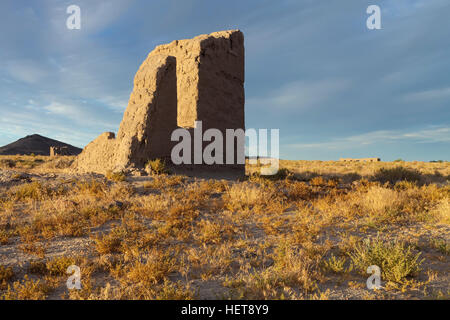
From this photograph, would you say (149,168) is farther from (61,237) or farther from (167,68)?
(61,237)

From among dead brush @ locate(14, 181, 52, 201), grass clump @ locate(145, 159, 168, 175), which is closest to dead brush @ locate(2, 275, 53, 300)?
dead brush @ locate(14, 181, 52, 201)

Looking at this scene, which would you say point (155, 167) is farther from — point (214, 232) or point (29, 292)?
point (29, 292)

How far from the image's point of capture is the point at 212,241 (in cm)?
495

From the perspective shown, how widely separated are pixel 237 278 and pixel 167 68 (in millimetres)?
8645

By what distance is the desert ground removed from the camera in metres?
3.40

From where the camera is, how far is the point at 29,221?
5836 mm

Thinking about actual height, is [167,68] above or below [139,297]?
above

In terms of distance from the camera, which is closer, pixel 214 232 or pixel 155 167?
pixel 214 232

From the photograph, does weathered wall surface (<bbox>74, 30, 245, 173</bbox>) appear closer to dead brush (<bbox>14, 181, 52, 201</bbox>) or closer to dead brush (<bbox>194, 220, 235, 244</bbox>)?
dead brush (<bbox>14, 181, 52, 201</bbox>)

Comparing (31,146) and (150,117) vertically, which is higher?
(31,146)

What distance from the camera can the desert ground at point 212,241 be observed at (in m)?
3.40

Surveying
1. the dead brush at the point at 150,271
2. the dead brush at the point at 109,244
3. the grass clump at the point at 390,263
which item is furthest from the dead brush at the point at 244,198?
the grass clump at the point at 390,263

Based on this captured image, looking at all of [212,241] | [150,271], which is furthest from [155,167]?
[150,271]

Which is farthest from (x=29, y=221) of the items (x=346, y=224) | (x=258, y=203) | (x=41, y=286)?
(x=346, y=224)
